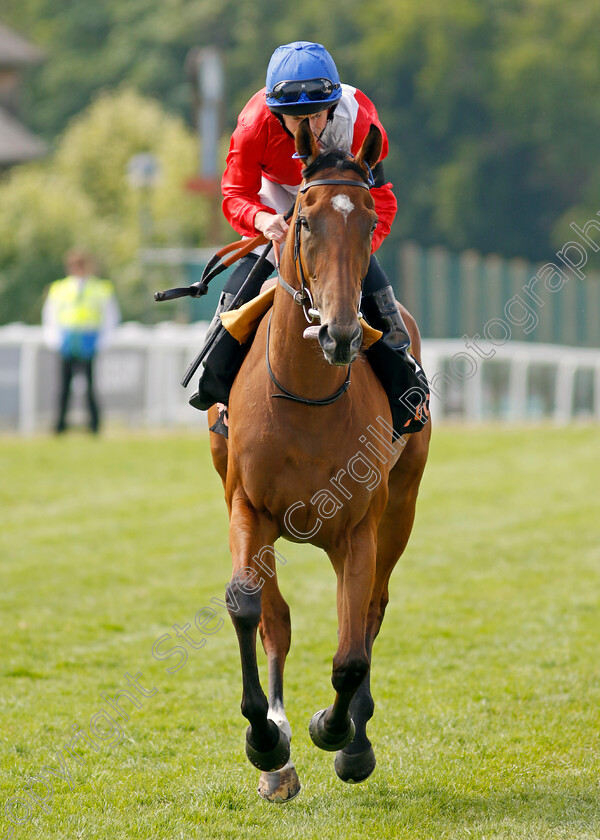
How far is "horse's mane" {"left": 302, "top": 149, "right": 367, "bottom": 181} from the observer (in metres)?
4.05

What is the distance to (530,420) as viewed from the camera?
21.0m

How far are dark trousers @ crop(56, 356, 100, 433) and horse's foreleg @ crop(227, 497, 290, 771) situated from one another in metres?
11.4

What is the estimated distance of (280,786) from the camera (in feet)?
15.5

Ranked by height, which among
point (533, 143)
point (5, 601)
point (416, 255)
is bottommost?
point (5, 601)

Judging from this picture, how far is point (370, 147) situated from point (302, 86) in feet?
1.46

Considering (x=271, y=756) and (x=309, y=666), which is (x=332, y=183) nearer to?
(x=271, y=756)

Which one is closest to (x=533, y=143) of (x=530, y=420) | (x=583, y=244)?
(x=583, y=244)

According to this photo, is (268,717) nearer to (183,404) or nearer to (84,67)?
(183,404)

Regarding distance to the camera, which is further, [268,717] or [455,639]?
[455,639]

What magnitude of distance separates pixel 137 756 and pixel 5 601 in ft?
12.0

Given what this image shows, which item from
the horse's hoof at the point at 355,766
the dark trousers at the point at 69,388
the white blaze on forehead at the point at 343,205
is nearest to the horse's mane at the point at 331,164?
the white blaze on forehead at the point at 343,205

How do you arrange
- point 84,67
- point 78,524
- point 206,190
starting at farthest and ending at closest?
point 84,67 → point 206,190 → point 78,524

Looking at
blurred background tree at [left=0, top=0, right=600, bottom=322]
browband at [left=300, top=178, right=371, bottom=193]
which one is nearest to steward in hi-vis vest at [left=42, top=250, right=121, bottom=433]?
browband at [left=300, top=178, right=371, bottom=193]

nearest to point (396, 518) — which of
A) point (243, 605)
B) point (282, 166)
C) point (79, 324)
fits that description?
point (243, 605)
